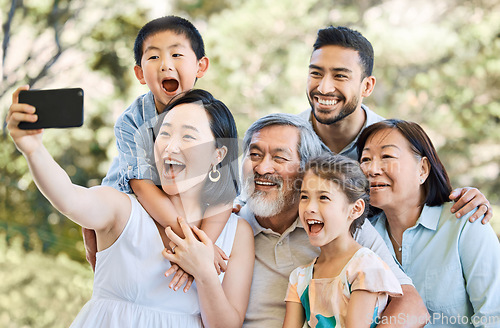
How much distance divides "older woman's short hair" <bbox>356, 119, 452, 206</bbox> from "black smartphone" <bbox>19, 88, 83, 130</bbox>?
925 millimetres

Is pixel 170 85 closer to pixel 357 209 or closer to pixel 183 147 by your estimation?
pixel 183 147

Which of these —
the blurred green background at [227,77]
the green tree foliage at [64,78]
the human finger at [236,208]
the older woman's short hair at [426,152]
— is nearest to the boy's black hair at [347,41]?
the older woman's short hair at [426,152]

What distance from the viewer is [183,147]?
146cm

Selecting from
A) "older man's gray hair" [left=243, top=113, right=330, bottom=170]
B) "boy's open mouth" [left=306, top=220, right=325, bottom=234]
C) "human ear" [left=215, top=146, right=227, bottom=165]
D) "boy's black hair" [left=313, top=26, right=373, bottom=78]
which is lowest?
"boy's open mouth" [left=306, top=220, right=325, bottom=234]

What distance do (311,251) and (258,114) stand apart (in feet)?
13.7

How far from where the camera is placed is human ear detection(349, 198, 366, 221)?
58.6 inches

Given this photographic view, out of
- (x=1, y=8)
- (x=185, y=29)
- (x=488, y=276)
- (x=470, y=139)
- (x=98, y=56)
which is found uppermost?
(x=1, y=8)

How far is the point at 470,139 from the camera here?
5.94 metres

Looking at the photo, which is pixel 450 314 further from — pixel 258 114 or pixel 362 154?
pixel 258 114

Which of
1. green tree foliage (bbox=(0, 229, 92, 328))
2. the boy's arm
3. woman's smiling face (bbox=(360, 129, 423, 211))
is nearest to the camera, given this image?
the boy's arm

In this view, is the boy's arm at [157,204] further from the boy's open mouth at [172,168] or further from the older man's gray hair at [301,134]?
the older man's gray hair at [301,134]

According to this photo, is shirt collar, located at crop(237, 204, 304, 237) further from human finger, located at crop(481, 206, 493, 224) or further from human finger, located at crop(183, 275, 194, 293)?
human finger, located at crop(481, 206, 493, 224)

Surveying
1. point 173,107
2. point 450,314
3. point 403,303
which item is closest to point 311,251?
point 403,303

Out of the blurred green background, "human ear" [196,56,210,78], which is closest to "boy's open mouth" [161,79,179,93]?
"human ear" [196,56,210,78]
